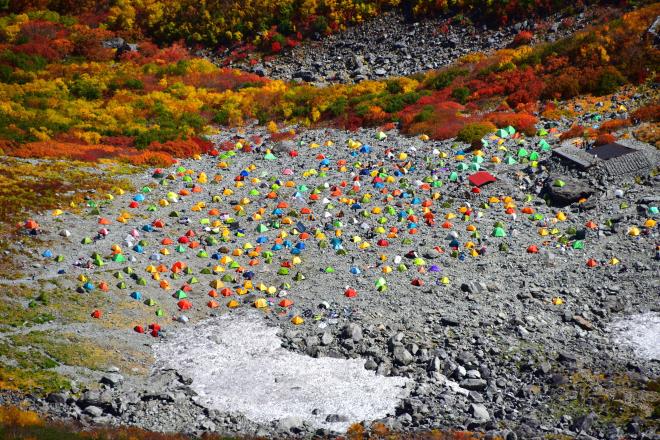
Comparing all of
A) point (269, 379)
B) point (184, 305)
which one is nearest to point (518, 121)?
point (184, 305)

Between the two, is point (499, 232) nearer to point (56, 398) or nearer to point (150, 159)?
point (56, 398)

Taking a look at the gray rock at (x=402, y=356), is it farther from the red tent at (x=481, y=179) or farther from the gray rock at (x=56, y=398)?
the red tent at (x=481, y=179)

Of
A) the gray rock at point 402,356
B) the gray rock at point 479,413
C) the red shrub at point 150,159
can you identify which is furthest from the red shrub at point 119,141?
the gray rock at point 479,413

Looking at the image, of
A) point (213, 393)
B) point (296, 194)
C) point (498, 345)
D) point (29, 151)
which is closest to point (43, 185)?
point (29, 151)

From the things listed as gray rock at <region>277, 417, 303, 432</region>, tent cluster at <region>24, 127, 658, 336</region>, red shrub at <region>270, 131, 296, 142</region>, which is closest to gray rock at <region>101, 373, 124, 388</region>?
tent cluster at <region>24, 127, 658, 336</region>

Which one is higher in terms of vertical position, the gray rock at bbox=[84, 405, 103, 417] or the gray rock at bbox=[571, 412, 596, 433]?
the gray rock at bbox=[571, 412, 596, 433]

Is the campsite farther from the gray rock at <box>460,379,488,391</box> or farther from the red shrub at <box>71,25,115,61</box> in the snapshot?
the red shrub at <box>71,25,115,61</box>
